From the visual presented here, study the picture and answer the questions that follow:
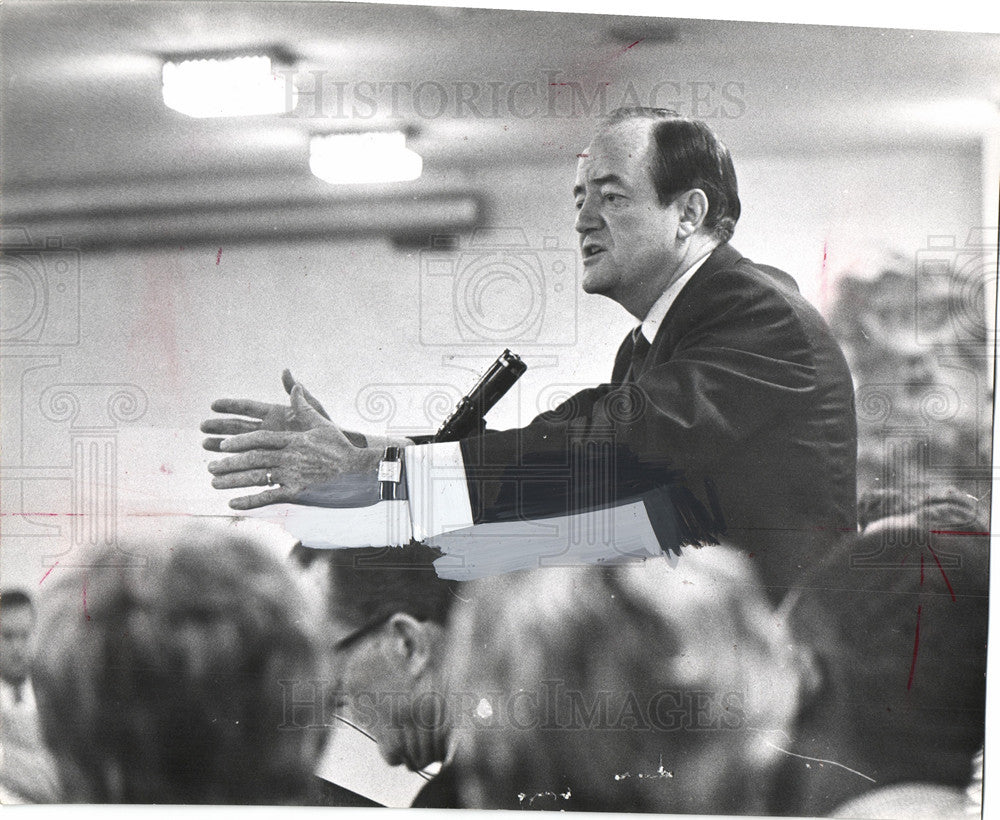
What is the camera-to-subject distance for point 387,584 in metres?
1.83

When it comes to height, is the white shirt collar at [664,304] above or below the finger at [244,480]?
above

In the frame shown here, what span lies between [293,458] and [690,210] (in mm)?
1061

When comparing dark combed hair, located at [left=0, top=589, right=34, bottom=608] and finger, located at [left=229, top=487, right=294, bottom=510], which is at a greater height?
finger, located at [left=229, top=487, right=294, bottom=510]

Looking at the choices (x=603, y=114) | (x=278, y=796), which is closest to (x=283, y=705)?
(x=278, y=796)

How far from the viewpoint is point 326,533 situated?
1.84m

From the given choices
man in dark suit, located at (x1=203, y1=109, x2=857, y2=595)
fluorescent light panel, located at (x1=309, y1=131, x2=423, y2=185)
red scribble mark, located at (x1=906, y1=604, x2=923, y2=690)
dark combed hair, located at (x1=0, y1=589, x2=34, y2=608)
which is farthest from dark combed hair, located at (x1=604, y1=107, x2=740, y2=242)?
dark combed hair, located at (x1=0, y1=589, x2=34, y2=608)

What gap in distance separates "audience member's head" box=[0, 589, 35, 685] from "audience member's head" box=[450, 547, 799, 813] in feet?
3.19

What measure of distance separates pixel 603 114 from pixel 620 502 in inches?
34.7

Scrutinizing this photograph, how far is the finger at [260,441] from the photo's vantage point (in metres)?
1.84

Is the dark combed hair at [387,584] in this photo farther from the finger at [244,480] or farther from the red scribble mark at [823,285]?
the red scribble mark at [823,285]

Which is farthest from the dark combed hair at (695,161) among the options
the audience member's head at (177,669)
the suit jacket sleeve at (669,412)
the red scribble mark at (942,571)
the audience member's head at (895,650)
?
the audience member's head at (177,669)

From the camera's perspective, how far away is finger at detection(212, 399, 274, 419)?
6.05 ft

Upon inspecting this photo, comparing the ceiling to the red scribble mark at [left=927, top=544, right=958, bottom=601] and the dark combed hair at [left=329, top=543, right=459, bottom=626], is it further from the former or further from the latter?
the red scribble mark at [left=927, top=544, right=958, bottom=601]

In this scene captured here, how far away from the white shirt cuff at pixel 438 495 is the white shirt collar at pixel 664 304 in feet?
1.69
